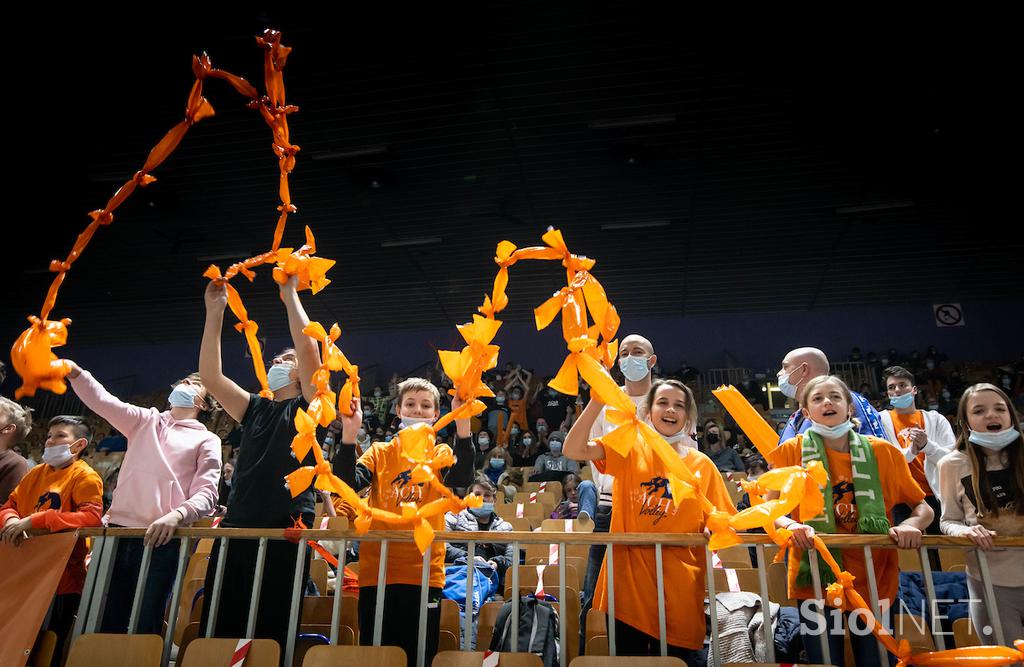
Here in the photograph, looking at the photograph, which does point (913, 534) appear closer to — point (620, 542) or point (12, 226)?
point (620, 542)

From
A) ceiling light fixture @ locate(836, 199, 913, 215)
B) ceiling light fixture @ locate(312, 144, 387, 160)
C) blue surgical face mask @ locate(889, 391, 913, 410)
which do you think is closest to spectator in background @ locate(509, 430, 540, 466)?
ceiling light fixture @ locate(312, 144, 387, 160)

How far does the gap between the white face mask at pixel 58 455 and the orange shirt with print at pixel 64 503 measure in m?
0.03

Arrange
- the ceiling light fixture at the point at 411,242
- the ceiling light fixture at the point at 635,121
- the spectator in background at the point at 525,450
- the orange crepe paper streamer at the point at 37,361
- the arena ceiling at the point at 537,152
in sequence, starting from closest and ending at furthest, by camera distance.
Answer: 1. the orange crepe paper streamer at the point at 37,361
2. the arena ceiling at the point at 537,152
3. the ceiling light fixture at the point at 635,121
4. the spectator in background at the point at 525,450
5. the ceiling light fixture at the point at 411,242

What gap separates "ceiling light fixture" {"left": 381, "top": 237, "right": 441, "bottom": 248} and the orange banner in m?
7.27

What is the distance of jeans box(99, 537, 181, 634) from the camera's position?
273 centimetres

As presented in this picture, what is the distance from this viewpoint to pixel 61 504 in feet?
9.97

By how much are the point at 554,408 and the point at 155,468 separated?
7.09 m

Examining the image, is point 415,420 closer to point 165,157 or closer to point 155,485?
point 155,485

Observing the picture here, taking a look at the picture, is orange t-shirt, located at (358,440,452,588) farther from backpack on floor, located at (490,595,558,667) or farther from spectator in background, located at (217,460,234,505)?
spectator in background, located at (217,460,234,505)

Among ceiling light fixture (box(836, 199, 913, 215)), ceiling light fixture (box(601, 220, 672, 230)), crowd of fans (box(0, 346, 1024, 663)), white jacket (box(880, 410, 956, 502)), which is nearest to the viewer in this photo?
white jacket (box(880, 410, 956, 502))

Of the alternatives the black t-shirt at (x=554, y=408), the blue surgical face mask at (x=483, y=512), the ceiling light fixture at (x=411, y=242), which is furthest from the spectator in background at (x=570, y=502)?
the ceiling light fixture at (x=411, y=242)

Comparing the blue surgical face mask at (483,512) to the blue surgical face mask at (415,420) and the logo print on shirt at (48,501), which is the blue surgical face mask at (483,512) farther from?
the logo print on shirt at (48,501)

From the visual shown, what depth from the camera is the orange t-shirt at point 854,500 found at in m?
2.40

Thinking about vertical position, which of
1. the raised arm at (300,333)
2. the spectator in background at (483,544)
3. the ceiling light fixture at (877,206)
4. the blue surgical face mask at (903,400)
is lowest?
the spectator in background at (483,544)
